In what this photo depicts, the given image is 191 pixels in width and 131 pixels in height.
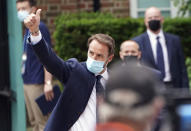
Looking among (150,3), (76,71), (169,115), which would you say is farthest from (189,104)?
(150,3)

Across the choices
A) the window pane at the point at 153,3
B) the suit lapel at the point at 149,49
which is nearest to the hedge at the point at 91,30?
the window pane at the point at 153,3

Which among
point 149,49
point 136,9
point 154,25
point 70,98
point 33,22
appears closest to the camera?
point 33,22

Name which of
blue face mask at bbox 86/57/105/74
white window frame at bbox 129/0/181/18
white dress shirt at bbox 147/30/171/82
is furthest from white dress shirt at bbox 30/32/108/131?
white window frame at bbox 129/0/181/18

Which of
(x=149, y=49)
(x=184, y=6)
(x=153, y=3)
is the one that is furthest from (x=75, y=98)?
(x=153, y=3)

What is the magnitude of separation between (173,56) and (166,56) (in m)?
0.09

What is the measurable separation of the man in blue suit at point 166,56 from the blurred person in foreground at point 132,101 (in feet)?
17.0

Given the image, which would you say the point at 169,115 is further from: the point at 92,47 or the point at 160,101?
the point at 92,47

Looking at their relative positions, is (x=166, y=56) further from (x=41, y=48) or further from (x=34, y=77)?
(x=41, y=48)

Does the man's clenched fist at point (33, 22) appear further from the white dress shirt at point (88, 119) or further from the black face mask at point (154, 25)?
the black face mask at point (154, 25)

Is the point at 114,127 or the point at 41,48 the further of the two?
the point at 41,48

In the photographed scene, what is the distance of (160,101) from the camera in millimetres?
2199

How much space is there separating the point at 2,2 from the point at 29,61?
2.03m

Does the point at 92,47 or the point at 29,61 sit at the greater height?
the point at 92,47

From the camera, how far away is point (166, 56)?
7.64 meters
